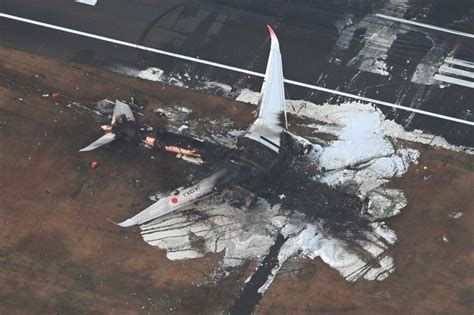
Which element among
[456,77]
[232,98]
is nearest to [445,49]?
[456,77]

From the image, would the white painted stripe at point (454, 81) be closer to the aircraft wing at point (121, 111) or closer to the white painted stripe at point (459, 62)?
the white painted stripe at point (459, 62)

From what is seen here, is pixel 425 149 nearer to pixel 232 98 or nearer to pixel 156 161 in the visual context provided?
pixel 232 98

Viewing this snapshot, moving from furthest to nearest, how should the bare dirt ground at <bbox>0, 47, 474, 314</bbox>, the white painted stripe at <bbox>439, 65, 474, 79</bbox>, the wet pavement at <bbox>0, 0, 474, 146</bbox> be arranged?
1. the white painted stripe at <bbox>439, 65, 474, 79</bbox>
2. the wet pavement at <bbox>0, 0, 474, 146</bbox>
3. the bare dirt ground at <bbox>0, 47, 474, 314</bbox>

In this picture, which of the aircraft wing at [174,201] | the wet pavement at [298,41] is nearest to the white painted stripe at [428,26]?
the wet pavement at [298,41]

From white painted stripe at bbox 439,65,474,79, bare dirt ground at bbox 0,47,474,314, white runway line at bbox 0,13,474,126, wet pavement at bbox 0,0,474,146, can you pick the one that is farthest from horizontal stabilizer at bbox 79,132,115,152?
white painted stripe at bbox 439,65,474,79

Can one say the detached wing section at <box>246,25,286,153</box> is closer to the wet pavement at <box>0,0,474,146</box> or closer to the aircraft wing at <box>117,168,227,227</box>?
the wet pavement at <box>0,0,474,146</box>
